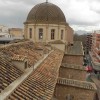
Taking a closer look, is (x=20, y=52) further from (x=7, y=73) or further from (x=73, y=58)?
(x=73, y=58)

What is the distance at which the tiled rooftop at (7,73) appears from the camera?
8961 millimetres

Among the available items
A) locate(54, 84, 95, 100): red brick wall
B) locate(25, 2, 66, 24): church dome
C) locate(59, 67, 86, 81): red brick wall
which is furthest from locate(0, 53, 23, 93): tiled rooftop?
locate(25, 2, 66, 24): church dome

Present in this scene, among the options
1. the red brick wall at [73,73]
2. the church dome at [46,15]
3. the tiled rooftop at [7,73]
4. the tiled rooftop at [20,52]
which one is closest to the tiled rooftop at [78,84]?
the tiled rooftop at [20,52]

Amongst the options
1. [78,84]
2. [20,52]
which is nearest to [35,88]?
[20,52]

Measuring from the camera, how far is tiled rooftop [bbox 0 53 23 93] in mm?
8961

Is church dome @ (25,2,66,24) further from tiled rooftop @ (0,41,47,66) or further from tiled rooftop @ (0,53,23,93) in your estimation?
tiled rooftop @ (0,53,23,93)

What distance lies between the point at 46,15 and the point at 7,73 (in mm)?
22816

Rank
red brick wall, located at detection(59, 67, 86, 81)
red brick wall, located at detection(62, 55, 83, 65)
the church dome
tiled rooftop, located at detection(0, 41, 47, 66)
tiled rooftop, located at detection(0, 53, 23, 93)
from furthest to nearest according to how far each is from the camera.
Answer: red brick wall, located at detection(62, 55, 83, 65), the church dome, red brick wall, located at detection(59, 67, 86, 81), tiled rooftop, located at detection(0, 41, 47, 66), tiled rooftop, located at detection(0, 53, 23, 93)

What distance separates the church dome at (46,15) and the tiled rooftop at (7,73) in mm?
20125

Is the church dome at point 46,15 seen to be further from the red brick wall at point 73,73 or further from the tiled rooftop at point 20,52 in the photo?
the tiled rooftop at point 20,52

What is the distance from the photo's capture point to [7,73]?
10.1m

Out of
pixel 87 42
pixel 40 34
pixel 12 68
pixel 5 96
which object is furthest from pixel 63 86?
pixel 87 42

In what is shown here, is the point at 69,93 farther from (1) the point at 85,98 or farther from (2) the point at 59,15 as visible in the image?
(2) the point at 59,15

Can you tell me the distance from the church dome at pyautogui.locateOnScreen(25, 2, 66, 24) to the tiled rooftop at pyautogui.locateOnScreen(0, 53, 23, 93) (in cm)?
2012
